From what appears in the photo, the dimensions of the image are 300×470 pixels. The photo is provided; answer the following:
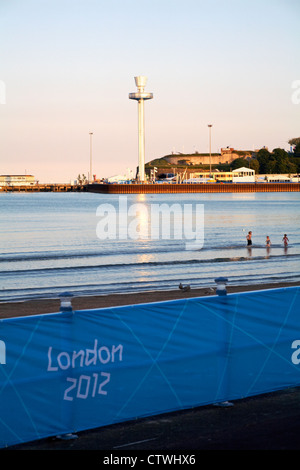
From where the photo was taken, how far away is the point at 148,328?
9.07 metres

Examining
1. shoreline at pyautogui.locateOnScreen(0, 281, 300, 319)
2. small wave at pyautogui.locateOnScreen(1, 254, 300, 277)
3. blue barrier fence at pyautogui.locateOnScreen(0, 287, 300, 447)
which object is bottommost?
small wave at pyautogui.locateOnScreen(1, 254, 300, 277)

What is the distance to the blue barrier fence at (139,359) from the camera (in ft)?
26.8

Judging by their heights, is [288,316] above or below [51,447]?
above

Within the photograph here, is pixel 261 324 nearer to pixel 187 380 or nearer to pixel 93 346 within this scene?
pixel 187 380

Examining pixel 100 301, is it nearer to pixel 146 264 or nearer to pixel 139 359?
pixel 139 359

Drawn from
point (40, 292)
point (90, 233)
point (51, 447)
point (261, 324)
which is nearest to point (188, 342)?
point (261, 324)

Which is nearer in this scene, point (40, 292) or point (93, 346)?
point (93, 346)

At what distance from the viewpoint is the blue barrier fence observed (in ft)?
26.8

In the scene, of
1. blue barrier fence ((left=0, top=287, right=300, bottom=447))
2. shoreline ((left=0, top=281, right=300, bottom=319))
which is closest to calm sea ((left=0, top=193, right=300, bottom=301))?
shoreline ((left=0, top=281, right=300, bottom=319))

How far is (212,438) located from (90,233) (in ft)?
218

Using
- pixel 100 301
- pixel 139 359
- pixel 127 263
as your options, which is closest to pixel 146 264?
pixel 127 263

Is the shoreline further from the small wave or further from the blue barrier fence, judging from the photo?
the blue barrier fence

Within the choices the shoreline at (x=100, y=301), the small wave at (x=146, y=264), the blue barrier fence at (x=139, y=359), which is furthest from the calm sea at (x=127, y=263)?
the blue barrier fence at (x=139, y=359)

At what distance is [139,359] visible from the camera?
355 inches
